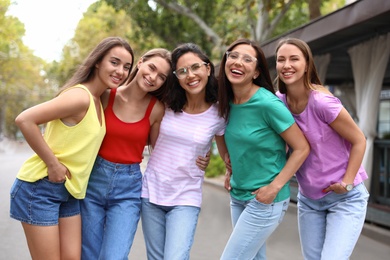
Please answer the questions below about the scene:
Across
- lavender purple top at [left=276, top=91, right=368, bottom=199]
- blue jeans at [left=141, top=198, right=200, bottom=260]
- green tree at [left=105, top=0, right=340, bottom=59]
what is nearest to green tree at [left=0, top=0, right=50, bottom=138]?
green tree at [left=105, top=0, right=340, bottom=59]

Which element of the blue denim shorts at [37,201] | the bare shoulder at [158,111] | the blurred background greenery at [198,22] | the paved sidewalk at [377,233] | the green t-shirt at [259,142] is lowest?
the paved sidewalk at [377,233]

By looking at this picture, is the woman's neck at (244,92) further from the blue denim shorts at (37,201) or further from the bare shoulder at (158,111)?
the blue denim shorts at (37,201)

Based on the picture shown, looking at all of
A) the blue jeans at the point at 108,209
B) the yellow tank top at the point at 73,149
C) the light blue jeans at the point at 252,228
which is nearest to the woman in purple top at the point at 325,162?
the light blue jeans at the point at 252,228

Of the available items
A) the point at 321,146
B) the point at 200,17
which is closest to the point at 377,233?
the point at 321,146

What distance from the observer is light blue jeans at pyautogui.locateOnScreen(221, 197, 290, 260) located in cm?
318

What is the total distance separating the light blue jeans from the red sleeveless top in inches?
33.5

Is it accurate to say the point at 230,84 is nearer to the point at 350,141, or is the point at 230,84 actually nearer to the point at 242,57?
the point at 242,57

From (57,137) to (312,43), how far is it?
694 centimetres

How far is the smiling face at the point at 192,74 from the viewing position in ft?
11.5

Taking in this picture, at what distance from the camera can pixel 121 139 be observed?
11.3 ft

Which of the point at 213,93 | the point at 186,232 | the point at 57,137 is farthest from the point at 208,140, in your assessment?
the point at 57,137

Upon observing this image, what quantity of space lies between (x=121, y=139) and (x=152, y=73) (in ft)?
1.66

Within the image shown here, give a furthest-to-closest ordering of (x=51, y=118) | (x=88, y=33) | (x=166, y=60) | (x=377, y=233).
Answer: (x=88, y=33)
(x=377, y=233)
(x=166, y=60)
(x=51, y=118)

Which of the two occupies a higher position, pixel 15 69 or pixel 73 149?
pixel 15 69
